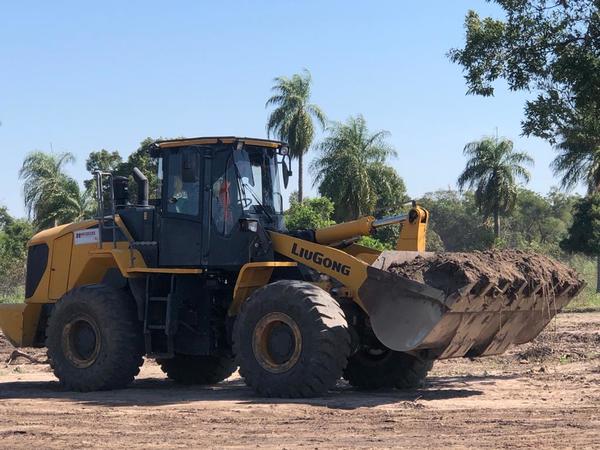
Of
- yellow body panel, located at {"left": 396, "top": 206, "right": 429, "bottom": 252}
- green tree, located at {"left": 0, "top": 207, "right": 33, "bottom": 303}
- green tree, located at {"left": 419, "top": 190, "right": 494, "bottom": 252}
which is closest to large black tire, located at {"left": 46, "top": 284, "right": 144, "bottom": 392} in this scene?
yellow body panel, located at {"left": 396, "top": 206, "right": 429, "bottom": 252}

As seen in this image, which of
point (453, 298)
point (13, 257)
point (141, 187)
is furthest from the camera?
point (13, 257)

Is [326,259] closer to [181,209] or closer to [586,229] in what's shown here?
[181,209]

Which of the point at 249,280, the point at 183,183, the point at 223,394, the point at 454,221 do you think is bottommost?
the point at 223,394

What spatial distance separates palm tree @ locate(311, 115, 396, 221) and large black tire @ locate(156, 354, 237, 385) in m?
→ 31.9

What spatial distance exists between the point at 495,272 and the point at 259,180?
3494 mm

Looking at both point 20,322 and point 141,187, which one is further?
point 20,322

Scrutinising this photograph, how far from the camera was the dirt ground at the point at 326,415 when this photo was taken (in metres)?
9.52

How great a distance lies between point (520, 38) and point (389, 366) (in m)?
7.00

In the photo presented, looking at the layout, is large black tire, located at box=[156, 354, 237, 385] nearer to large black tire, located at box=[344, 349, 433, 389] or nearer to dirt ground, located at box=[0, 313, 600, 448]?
dirt ground, located at box=[0, 313, 600, 448]

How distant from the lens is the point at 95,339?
46.2ft

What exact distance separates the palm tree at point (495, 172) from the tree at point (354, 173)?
8.37m

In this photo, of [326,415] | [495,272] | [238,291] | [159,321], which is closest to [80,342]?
[159,321]

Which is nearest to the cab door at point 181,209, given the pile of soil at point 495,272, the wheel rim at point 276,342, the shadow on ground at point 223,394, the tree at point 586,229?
the wheel rim at point 276,342

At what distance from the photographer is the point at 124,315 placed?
13938 mm
